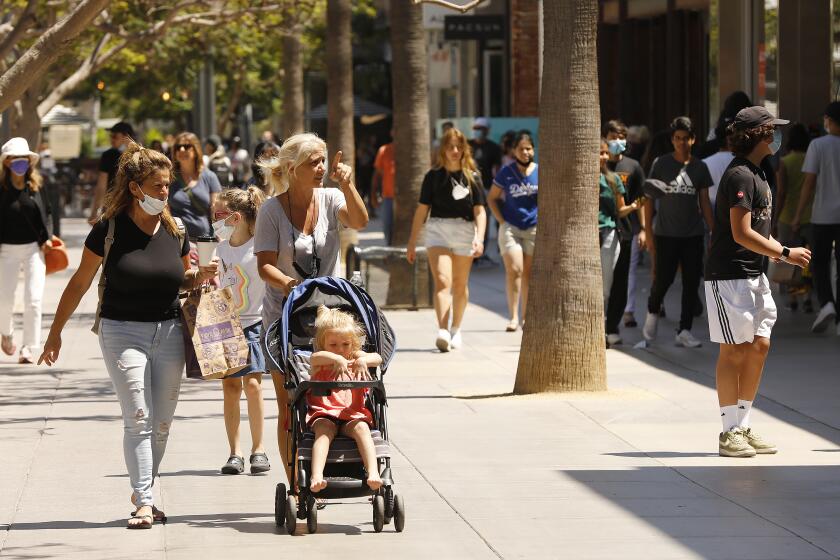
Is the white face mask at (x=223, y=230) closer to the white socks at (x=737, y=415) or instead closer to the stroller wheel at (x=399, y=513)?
the stroller wheel at (x=399, y=513)

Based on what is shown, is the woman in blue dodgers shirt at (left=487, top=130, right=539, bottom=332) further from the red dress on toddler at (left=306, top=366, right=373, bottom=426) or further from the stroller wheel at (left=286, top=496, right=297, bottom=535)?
the stroller wheel at (left=286, top=496, right=297, bottom=535)

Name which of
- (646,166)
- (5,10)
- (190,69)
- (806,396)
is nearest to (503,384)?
(806,396)

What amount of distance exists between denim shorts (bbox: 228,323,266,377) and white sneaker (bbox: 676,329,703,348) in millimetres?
5917

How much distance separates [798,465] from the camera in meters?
8.95

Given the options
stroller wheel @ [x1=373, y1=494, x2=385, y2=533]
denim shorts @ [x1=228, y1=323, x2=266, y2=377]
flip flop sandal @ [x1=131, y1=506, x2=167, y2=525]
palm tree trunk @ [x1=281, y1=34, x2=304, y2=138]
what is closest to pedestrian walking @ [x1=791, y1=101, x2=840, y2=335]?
denim shorts @ [x1=228, y1=323, x2=266, y2=377]

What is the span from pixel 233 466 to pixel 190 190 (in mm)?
5092

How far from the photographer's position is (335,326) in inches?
288

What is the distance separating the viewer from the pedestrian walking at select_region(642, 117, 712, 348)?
1373 centimetres

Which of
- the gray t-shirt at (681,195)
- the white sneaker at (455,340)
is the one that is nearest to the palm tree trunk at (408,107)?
the white sneaker at (455,340)

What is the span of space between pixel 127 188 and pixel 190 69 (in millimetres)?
32884

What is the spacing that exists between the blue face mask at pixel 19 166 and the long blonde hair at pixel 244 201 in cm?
484

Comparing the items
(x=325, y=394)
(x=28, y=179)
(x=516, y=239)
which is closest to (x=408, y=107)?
(x=516, y=239)

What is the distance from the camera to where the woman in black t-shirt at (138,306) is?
7504 millimetres

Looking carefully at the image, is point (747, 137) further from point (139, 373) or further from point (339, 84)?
point (339, 84)
